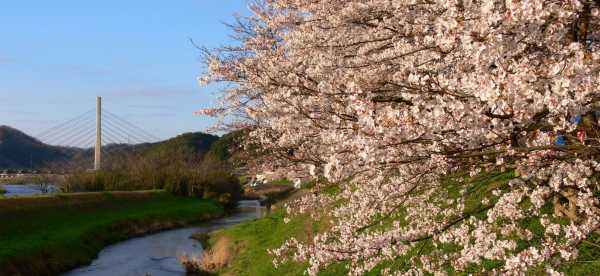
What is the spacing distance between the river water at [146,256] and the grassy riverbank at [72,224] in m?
0.80

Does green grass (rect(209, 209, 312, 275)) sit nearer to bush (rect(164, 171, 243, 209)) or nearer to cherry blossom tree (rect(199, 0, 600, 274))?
cherry blossom tree (rect(199, 0, 600, 274))

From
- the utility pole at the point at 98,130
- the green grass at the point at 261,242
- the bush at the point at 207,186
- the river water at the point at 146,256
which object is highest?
the utility pole at the point at 98,130

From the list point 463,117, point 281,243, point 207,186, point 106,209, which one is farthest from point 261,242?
point 207,186

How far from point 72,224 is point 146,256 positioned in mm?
6603

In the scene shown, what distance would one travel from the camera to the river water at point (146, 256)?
22453mm

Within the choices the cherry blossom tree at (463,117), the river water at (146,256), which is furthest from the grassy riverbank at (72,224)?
the cherry blossom tree at (463,117)

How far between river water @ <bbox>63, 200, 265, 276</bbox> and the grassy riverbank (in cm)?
80

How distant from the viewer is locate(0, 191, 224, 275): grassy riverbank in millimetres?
21641

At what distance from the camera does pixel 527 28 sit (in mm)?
4355

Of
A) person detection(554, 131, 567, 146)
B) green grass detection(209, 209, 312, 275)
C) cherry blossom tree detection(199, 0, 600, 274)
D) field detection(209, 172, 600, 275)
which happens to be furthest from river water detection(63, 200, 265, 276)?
person detection(554, 131, 567, 146)

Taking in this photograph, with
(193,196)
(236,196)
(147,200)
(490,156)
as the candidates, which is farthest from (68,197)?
(490,156)

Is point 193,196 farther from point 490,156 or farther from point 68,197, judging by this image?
point 490,156

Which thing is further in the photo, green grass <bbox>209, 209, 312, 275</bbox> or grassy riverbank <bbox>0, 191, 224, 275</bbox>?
grassy riverbank <bbox>0, 191, 224, 275</bbox>

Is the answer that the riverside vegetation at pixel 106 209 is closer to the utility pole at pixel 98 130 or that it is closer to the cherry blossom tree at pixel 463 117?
the utility pole at pixel 98 130
